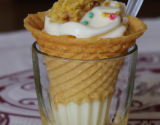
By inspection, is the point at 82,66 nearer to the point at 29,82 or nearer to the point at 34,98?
the point at 34,98

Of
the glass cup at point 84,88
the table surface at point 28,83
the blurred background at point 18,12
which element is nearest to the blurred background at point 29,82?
the table surface at point 28,83

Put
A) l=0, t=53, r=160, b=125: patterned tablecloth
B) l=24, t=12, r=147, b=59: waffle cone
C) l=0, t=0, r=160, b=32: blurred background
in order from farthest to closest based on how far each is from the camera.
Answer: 1. l=0, t=0, r=160, b=32: blurred background
2. l=0, t=53, r=160, b=125: patterned tablecloth
3. l=24, t=12, r=147, b=59: waffle cone

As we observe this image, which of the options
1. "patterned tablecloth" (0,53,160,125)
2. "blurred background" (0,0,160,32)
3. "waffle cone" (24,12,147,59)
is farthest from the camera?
"blurred background" (0,0,160,32)

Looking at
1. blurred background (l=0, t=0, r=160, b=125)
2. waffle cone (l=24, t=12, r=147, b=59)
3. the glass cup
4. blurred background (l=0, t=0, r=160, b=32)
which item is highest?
waffle cone (l=24, t=12, r=147, b=59)

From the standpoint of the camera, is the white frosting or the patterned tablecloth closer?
the white frosting

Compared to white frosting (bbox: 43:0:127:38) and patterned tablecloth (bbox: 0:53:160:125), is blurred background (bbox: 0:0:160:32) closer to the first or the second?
patterned tablecloth (bbox: 0:53:160:125)

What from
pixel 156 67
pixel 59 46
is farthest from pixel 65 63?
pixel 156 67

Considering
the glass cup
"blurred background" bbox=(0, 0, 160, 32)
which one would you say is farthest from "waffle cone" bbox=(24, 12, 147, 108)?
"blurred background" bbox=(0, 0, 160, 32)
